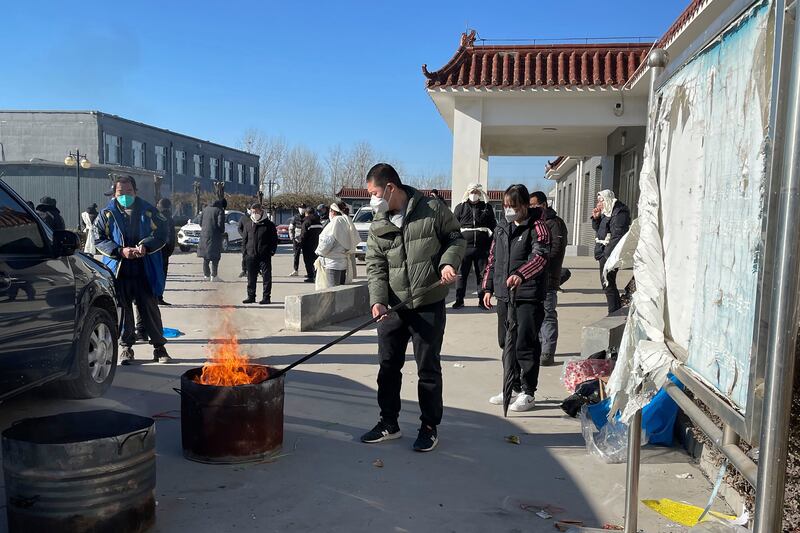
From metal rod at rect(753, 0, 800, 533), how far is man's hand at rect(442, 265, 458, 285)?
2.88 metres

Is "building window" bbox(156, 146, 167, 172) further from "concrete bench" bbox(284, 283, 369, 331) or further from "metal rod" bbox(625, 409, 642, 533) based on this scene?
"metal rod" bbox(625, 409, 642, 533)

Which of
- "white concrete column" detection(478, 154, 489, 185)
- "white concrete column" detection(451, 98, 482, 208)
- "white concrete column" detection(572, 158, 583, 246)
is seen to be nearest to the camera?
"white concrete column" detection(451, 98, 482, 208)

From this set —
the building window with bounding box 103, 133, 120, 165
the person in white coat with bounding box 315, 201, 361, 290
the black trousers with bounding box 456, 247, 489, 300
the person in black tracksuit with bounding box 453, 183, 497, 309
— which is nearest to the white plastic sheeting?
the person in white coat with bounding box 315, 201, 361, 290

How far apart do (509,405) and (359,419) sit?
1.35 metres

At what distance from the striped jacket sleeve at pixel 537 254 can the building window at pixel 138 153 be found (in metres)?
43.8

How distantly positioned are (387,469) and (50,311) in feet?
9.06

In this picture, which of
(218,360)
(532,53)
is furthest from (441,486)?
(532,53)

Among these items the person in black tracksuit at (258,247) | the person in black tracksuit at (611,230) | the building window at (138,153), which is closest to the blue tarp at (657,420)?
the person in black tracksuit at (611,230)

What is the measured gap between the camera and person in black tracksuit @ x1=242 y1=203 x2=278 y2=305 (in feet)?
40.2

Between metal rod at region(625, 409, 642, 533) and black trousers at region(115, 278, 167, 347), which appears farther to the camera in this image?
black trousers at region(115, 278, 167, 347)

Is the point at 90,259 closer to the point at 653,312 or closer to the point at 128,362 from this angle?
the point at 128,362

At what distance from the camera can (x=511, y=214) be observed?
19.2 ft

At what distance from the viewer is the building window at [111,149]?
137ft

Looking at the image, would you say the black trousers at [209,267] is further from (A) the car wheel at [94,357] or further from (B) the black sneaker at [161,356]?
(A) the car wheel at [94,357]
